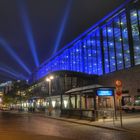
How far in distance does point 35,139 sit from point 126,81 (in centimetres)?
5225

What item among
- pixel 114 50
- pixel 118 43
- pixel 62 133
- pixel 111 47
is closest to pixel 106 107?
pixel 62 133

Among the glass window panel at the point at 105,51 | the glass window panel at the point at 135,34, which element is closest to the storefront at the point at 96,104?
the glass window panel at the point at 135,34

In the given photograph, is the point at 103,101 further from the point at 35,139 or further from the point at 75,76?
the point at 75,76

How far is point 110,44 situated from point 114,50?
2959 millimetres

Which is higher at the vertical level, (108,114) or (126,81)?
(126,81)

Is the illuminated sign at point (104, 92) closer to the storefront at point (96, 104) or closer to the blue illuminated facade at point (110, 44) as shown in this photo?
the storefront at point (96, 104)

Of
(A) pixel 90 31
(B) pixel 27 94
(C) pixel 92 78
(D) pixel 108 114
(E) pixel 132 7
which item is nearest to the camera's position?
(D) pixel 108 114

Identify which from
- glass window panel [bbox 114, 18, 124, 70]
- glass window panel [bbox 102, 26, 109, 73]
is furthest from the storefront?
glass window panel [bbox 102, 26, 109, 73]

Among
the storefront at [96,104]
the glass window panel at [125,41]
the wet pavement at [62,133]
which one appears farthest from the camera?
the glass window panel at [125,41]

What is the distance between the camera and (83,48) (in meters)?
92.8

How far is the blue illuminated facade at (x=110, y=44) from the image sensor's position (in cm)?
6812

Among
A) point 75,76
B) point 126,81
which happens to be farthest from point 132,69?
point 75,76

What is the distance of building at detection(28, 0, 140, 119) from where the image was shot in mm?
66325

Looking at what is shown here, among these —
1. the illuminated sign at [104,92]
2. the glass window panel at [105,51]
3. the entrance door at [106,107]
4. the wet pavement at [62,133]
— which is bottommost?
the wet pavement at [62,133]
